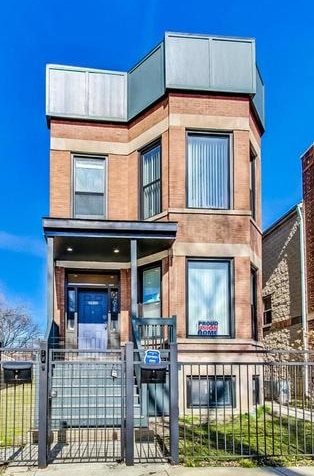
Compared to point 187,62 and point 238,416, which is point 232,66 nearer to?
point 187,62

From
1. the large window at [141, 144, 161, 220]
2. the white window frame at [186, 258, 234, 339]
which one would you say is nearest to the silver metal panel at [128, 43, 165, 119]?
the large window at [141, 144, 161, 220]

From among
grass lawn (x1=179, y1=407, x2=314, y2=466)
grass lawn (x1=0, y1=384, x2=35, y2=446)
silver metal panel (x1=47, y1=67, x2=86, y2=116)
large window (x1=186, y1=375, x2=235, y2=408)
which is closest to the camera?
grass lawn (x1=179, y1=407, x2=314, y2=466)

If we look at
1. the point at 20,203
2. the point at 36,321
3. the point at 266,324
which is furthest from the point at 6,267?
the point at 266,324

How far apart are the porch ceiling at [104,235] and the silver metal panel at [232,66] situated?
3953 millimetres

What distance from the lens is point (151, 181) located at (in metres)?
13.3

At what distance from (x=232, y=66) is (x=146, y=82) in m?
2.26

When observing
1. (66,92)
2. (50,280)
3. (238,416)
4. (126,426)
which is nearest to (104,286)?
(50,280)

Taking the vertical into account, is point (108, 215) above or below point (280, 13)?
below

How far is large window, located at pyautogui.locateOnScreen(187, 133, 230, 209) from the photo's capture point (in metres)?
12.7

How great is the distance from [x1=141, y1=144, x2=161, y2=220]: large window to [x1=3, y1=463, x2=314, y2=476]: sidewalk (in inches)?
280

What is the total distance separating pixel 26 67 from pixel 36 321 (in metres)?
25.5

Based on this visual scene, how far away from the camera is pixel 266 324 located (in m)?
19.1

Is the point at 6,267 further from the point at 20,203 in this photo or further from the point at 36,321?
the point at 20,203

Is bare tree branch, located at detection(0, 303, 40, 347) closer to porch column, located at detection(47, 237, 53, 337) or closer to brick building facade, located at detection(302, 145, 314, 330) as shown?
brick building facade, located at detection(302, 145, 314, 330)
